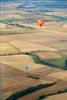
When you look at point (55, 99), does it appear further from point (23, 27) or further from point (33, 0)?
point (33, 0)

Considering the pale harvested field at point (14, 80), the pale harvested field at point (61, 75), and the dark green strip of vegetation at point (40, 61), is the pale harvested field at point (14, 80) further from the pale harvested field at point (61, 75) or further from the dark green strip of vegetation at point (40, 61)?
the dark green strip of vegetation at point (40, 61)

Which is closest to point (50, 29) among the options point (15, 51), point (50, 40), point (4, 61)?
point (50, 40)

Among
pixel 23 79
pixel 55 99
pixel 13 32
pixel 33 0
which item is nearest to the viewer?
pixel 55 99

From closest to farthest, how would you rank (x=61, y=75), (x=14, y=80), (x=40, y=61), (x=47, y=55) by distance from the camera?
(x=14, y=80), (x=61, y=75), (x=40, y=61), (x=47, y=55)

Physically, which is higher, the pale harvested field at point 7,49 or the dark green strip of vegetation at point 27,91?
the dark green strip of vegetation at point 27,91

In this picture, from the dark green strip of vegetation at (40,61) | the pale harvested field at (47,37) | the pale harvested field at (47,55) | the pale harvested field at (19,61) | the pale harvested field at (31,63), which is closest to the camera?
the pale harvested field at (31,63)

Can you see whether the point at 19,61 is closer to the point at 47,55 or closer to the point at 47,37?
the point at 47,55

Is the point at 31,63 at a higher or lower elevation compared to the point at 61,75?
lower

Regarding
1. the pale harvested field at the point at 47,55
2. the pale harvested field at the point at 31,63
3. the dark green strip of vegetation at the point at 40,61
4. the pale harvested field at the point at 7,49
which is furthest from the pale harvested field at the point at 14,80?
the pale harvested field at the point at 7,49

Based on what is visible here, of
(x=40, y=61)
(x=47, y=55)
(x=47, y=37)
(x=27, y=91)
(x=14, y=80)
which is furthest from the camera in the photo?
(x=47, y=37)

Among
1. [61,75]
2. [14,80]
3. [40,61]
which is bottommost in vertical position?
[40,61]

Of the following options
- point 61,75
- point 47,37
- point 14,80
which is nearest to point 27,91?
point 14,80
